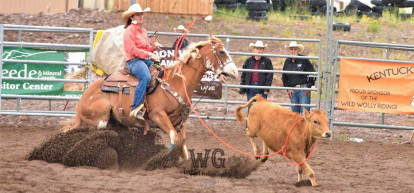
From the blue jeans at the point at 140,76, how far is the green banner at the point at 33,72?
13.0 ft

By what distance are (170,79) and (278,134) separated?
156cm

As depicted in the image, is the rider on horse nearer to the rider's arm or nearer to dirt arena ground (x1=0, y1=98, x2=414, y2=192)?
the rider's arm

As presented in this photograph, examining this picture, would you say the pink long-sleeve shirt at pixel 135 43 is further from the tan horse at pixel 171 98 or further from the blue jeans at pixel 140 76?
the tan horse at pixel 171 98

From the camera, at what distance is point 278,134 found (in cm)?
866

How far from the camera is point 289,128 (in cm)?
853

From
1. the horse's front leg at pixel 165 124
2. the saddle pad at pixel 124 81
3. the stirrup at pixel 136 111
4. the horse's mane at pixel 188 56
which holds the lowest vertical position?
the horse's front leg at pixel 165 124

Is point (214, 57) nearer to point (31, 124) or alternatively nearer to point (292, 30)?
point (31, 124)

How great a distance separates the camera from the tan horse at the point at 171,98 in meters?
8.98

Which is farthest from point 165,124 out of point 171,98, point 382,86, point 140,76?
point 382,86

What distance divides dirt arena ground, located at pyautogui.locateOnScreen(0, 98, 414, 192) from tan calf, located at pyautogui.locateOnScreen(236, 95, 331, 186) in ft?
1.18

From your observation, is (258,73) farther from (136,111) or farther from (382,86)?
(136,111)

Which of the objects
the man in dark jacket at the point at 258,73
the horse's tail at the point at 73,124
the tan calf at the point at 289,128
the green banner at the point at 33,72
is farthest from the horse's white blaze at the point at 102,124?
the man in dark jacket at the point at 258,73

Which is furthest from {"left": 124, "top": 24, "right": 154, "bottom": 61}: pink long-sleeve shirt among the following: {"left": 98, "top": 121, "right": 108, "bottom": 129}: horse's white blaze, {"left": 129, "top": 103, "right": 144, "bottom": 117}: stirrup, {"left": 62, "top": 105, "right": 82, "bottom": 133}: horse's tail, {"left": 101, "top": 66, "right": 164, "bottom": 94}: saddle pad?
{"left": 62, "top": 105, "right": 82, "bottom": 133}: horse's tail

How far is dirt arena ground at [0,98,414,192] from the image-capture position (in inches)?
292
